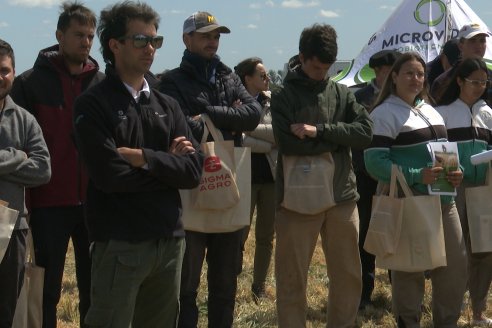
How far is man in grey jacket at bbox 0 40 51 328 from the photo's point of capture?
4543 millimetres

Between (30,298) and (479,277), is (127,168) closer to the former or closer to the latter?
(30,298)

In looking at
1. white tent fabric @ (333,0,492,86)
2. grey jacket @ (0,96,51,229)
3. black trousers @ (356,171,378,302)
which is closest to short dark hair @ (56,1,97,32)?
grey jacket @ (0,96,51,229)

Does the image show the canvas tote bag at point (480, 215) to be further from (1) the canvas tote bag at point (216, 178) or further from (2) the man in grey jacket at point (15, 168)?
(2) the man in grey jacket at point (15, 168)

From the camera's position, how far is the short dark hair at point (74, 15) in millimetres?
5348

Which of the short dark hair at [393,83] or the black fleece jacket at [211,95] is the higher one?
the short dark hair at [393,83]

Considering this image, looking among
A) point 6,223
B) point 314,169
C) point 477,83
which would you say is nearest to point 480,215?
point 477,83

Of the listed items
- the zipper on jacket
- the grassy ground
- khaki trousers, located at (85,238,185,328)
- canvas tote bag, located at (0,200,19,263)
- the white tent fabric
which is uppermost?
the white tent fabric

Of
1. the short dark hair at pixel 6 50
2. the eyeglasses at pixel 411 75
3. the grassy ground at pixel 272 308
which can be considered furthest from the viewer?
the grassy ground at pixel 272 308

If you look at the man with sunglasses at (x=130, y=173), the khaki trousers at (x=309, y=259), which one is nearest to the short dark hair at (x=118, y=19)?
the man with sunglasses at (x=130, y=173)

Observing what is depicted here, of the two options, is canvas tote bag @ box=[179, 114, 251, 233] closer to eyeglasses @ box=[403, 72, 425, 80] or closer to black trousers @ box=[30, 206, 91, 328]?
black trousers @ box=[30, 206, 91, 328]

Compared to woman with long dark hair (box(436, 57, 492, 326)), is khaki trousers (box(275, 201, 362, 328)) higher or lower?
lower

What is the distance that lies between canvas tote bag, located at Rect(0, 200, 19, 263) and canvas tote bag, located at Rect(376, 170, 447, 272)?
2.52 m

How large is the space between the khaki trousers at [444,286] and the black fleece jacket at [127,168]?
247cm

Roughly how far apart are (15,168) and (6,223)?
32 cm
